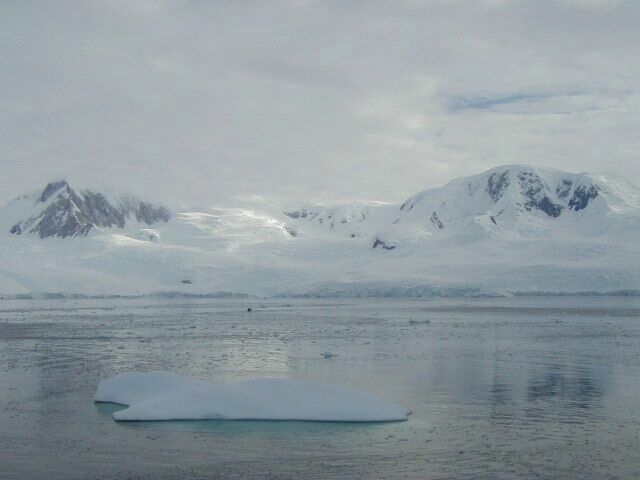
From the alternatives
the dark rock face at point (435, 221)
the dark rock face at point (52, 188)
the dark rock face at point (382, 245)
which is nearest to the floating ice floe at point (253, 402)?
the dark rock face at point (382, 245)

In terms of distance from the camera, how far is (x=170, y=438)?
39.4 feet

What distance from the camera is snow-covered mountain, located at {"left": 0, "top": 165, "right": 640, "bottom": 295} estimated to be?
80.6 m

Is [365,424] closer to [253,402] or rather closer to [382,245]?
[253,402]

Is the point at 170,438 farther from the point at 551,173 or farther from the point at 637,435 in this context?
the point at 551,173

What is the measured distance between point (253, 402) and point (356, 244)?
104 m

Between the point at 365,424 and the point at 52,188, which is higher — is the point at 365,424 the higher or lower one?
the lower one

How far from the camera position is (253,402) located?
13.9 m

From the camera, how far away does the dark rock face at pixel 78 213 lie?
13175 cm

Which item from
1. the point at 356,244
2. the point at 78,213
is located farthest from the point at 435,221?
the point at 78,213

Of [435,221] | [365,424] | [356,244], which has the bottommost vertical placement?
[365,424]

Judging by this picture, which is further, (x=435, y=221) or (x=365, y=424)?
(x=435, y=221)

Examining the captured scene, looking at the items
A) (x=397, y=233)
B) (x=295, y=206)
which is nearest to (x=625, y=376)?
(x=397, y=233)

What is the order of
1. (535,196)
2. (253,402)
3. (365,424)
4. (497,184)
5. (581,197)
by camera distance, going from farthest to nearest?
(497,184), (535,196), (581,197), (253,402), (365,424)

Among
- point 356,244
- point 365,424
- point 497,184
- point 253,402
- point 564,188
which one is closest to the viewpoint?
point 365,424
